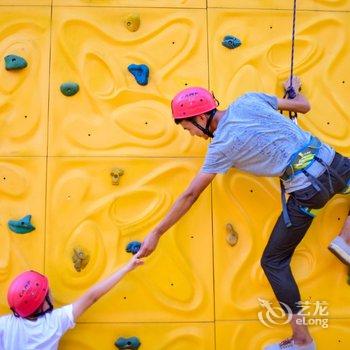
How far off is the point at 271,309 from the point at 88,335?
1093 millimetres

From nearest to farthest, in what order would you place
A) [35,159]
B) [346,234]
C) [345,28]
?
[346,234] → [35,159] → [345,28]

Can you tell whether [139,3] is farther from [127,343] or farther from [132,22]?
[127,343]

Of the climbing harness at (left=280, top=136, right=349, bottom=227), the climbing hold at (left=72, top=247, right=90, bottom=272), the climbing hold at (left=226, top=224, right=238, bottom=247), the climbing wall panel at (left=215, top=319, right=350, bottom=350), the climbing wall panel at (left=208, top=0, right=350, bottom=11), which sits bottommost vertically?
the climbing wall panel at (left=215, top=319, right=350, bottom=350)

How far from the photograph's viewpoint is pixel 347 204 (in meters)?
3.15

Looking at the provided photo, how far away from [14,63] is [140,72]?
79 centimetres

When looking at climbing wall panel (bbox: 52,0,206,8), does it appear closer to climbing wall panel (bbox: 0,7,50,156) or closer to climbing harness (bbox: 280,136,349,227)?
climbing wall panel (bbox: 0,7,50,156)

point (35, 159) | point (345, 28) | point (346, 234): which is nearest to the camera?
point (346, 234)

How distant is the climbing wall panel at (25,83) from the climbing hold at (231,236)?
1234mm

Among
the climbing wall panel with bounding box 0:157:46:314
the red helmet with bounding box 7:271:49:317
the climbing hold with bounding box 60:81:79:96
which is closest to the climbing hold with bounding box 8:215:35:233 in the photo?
the climbing wall panel with bounding box 0:157:46:314

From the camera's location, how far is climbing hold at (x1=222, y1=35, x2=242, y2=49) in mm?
3244

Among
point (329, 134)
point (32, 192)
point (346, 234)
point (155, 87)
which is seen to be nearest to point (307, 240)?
point (346, 234)

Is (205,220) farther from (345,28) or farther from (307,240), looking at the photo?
(345,28)

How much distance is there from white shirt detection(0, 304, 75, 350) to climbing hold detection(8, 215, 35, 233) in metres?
0.53
